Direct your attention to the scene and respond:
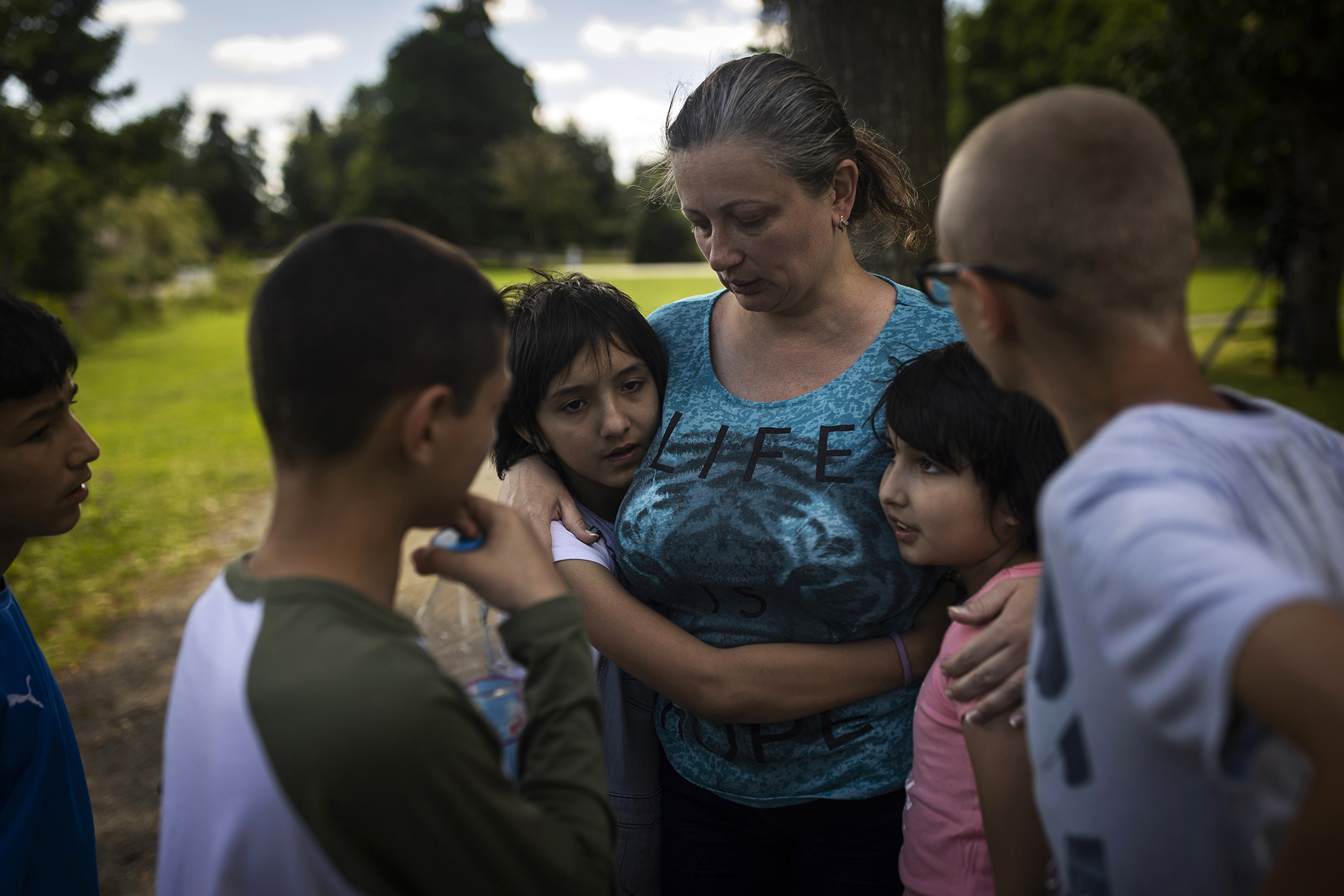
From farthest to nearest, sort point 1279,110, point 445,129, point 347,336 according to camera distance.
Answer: point 445,129
point 1279,110
point 347,336

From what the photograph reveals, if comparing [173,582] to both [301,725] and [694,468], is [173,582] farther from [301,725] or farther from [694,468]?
[301,725]

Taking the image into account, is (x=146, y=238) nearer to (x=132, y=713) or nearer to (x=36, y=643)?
(x=132, y=713)

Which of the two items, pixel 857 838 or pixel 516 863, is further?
pixel 857 838

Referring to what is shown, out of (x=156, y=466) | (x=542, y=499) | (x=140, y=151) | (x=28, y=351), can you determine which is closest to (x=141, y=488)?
(x=156, y=466)

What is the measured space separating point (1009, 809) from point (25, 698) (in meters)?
2.02

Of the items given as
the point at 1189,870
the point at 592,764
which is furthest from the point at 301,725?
the point at 1189,870

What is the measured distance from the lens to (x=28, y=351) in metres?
2.00

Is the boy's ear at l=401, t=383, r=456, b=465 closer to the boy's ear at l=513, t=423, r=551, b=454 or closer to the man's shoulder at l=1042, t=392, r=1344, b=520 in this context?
the man's shoulder at l=1042, t=392, r=1344, b=520

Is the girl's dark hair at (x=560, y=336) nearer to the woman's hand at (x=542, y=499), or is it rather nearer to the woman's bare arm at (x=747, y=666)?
the woman's hand at (x=542, y=499)

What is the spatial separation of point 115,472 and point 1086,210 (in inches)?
483


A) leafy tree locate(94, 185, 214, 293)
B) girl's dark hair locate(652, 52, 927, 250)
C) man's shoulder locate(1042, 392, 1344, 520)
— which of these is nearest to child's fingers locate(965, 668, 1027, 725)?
man's shoulder locate(1042, 392, 1344, 520)

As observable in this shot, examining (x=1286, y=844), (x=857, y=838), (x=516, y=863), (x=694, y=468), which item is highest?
(x=694, y=468)

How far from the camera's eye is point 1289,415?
1.23 m

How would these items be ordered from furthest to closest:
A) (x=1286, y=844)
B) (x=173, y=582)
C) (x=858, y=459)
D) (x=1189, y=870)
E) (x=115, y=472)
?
(x=115, y=472), (x=173, y=582), (x=858, y=459), (x=1189, y=870), (x=1286, y=844)
